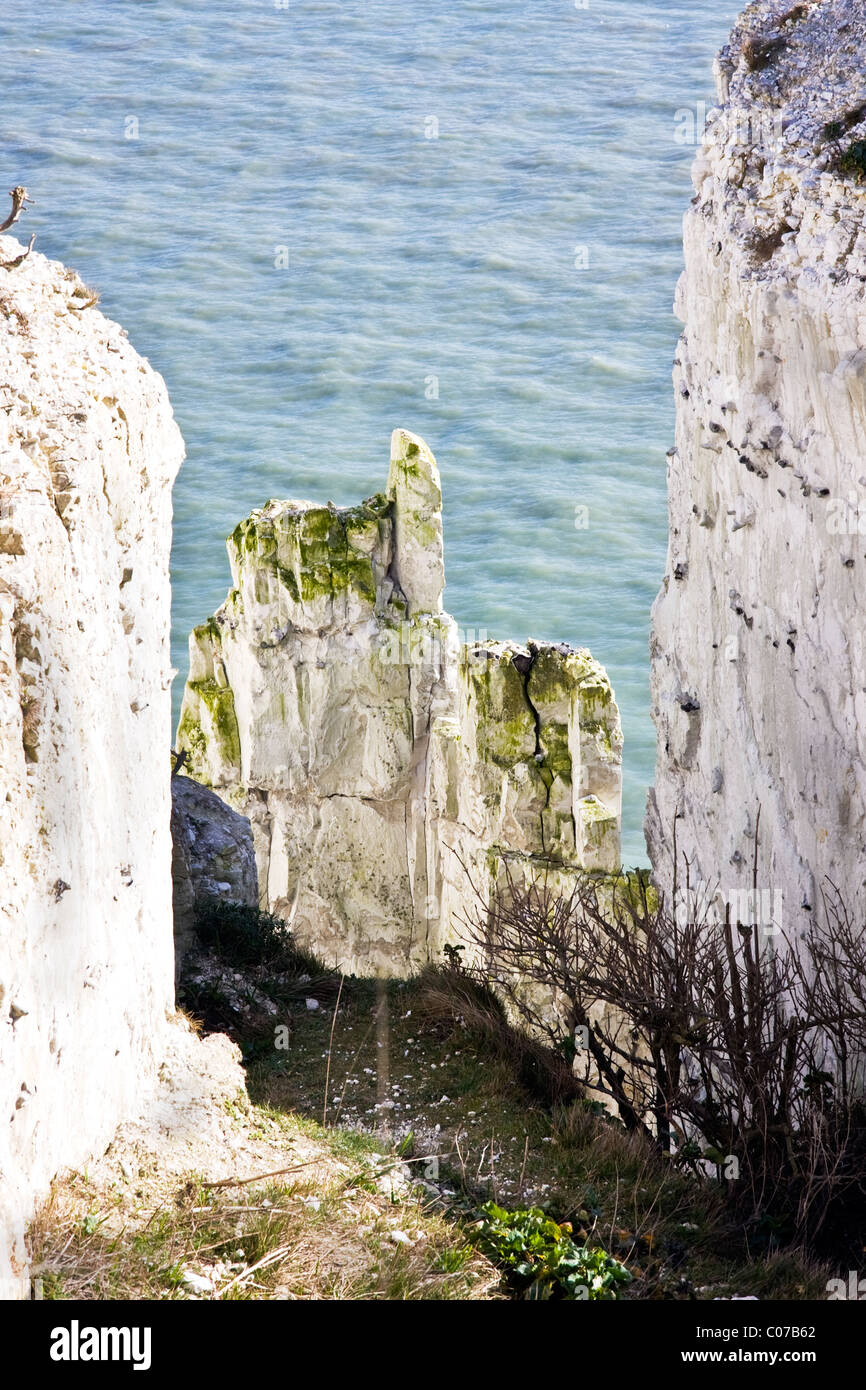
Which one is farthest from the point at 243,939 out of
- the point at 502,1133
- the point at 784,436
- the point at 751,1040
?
the point at 784,436

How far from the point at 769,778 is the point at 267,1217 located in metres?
4.09

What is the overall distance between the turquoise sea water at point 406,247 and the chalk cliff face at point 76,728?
22.2 m

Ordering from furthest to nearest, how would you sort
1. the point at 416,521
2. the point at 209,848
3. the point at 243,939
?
the point at 416,521, the point at 209,848, the point at 243,939

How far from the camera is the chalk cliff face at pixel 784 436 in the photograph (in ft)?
28.8

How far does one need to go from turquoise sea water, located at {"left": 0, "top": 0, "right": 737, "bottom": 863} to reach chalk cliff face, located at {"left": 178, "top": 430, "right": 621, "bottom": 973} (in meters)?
11.4

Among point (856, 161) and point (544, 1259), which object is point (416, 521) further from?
point (544, 1259)

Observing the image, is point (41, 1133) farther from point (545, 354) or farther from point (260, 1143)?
point (545, 354)

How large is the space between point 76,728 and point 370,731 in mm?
12027

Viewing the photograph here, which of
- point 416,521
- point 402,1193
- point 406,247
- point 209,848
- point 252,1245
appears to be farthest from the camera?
point 406,247

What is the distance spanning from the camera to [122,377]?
8703 millimetres

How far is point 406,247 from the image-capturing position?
52.8 metres

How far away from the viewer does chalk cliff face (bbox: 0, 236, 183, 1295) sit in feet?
22.4

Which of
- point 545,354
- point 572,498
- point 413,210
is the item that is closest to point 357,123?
point 413,210

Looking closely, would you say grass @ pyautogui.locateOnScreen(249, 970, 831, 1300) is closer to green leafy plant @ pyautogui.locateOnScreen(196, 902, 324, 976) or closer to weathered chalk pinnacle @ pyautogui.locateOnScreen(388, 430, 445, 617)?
green leafy plant @ pyautogui.locateOnScreen(196, 902, 324, 976)
